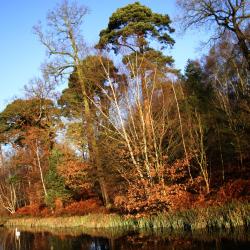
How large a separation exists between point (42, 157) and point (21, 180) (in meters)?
5.06

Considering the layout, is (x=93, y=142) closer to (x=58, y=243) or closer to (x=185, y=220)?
(x=58, y=243)

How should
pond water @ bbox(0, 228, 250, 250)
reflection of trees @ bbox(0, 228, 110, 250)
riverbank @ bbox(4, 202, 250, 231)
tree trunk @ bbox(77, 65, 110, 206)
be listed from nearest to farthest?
1. pond water @ bbox(0, 228, 250, 250)
2. riverbank @ bbox(4, 202, 250, 231)
3. reflection of trees @ bbox(0, 228, 110, 250)
4. tree trunk @ bbox(77, 65, 110, 206)

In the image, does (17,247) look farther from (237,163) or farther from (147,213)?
(237,163)

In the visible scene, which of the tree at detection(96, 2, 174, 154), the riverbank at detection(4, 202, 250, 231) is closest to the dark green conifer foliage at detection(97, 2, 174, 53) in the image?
the tree at detection(96, 2, 174, 154)

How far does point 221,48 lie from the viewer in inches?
1131

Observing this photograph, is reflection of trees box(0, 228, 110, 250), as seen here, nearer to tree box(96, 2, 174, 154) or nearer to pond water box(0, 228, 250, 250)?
pond water box(0, 228, 250, 250)

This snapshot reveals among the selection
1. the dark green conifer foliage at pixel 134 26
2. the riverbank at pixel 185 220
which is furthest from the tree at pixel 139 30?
Answer: the riverbank at pixel 185 220

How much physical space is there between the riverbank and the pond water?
0.52 meters

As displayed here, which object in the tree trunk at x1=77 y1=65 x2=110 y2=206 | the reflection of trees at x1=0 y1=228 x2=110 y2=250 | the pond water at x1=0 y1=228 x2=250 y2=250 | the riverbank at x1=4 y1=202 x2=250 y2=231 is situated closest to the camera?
the pond water at x1=0 y1=228 x2=250 y2=250

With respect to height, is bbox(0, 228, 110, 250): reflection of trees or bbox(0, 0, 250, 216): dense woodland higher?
bbox(0, 0, 250, 216): dense woodland

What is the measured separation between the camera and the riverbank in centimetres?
1248

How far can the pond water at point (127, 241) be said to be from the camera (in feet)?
37.1

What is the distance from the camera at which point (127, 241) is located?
14.3 meters

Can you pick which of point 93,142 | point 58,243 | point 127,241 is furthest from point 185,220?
point 93,142
